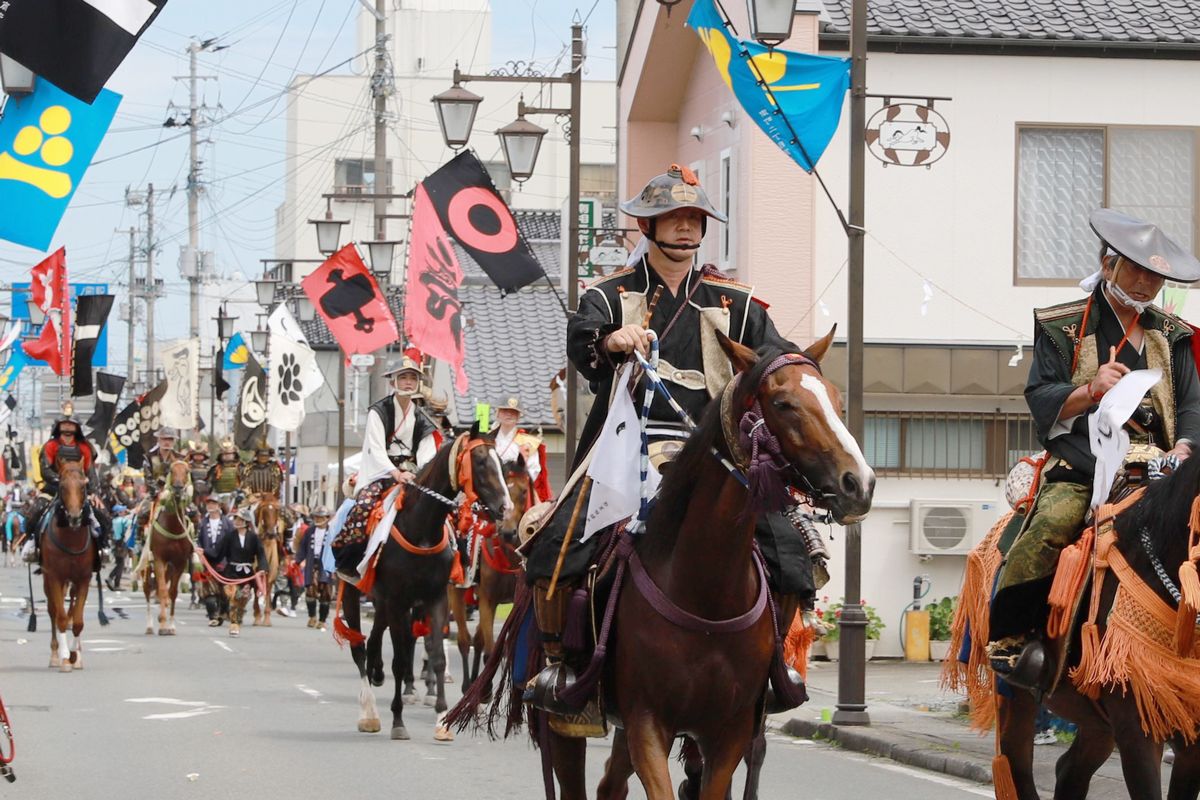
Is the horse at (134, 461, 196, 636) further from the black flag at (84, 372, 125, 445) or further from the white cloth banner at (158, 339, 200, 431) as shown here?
the white cloth banner at (158, 339, 200, 431)

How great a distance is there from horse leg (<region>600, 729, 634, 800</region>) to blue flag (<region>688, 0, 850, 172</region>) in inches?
328

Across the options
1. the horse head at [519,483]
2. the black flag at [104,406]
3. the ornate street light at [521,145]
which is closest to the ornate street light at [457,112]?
the ornate street light at [521,145]

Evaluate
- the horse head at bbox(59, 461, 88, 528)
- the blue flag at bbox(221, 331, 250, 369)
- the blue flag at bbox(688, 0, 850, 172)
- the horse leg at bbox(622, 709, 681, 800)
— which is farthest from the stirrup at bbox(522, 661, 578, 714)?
the blue flag at bbox(221, 331, 250, 369)

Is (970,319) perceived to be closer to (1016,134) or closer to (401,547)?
(1016,134)

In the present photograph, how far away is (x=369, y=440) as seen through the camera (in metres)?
16.0

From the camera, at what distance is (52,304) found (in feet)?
113

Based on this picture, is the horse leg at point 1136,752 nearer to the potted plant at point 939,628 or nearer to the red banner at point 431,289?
the potted plant at point 939,628

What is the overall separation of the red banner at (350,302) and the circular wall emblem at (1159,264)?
20599 millimetres

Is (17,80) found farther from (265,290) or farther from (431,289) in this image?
(265,290)

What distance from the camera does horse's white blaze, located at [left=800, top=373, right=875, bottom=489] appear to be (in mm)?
6219

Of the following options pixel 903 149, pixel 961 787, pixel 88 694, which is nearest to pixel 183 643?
pixel 88 694

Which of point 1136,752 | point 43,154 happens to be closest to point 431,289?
point 43,154

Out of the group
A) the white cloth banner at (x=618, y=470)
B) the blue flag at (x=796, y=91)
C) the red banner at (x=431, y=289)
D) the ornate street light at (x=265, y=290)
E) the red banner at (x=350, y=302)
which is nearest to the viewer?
the white cloth banner at (x=618, y=470)

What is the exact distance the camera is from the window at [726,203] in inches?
926
